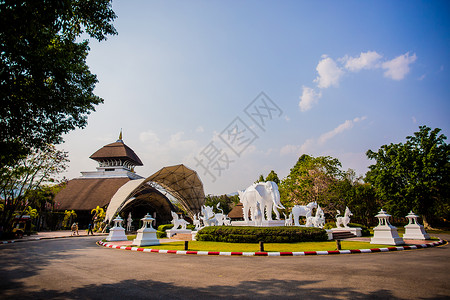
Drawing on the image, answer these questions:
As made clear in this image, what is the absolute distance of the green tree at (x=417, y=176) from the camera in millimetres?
26828

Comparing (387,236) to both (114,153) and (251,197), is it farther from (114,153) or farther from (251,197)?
(114,153)

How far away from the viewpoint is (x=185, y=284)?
5387 mm

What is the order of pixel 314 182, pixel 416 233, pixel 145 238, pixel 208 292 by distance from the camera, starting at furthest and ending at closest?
pixel 314 182
pixel 416 233
pixel 145 238
pixel 208 292

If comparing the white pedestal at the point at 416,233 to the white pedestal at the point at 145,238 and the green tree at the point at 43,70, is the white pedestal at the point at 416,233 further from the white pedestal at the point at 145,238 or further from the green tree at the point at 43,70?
the green tree at the point at 43,70

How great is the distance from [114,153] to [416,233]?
154 ft

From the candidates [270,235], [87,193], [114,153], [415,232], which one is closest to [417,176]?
[415,232]

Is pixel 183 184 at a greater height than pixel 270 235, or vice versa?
pixel 183 184

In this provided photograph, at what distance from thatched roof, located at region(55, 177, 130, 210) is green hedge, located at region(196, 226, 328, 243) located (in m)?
28.0

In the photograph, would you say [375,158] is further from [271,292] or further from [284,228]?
[271,292]

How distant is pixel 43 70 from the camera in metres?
9.07

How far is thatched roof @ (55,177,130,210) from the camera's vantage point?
121 feet

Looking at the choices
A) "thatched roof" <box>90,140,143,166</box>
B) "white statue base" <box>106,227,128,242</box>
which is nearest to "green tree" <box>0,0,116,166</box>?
"white statue base" <box>106,227,128,242</box>

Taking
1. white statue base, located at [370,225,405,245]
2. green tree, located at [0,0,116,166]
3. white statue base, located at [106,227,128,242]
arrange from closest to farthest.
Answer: green tree, located at [0,0,116,166] < white statue base, located at [370,225,405,245] < white statue base, located at [106,227,128,242]

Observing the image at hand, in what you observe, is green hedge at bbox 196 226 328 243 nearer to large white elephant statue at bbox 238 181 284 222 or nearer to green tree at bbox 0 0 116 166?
large white elephant statue at bbox 238 181 284 222
